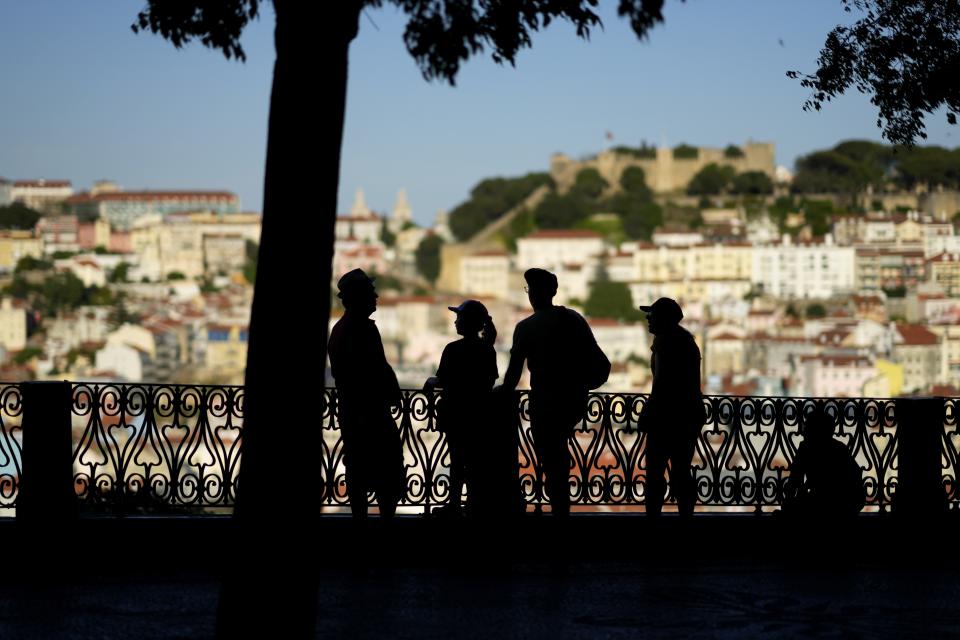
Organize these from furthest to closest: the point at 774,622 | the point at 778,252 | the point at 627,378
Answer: the point at 778,252 → the point at 627,378 → the point at 774,622

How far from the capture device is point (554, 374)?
5.82 metres

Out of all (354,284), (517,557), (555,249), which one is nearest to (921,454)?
(517,557)

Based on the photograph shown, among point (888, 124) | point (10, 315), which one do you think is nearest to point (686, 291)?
point (10, 315)

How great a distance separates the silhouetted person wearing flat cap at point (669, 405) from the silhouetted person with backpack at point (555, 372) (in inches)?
12.6

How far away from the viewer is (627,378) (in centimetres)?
10569

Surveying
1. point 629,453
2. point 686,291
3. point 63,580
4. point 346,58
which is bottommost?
point 63,580

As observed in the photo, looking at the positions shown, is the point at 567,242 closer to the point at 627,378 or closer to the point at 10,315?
the point at 627,378

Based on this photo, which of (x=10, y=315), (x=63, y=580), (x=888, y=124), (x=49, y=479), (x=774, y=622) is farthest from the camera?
(x=10, y=315)

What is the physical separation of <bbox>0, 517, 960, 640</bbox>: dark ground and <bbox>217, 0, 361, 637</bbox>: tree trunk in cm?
44

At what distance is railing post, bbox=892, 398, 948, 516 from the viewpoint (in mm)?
6438

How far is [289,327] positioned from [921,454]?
3431 mm

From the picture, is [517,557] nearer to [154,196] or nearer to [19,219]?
[19,219]

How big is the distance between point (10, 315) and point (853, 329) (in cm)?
6202

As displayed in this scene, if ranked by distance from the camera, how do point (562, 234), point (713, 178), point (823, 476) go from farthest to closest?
point (713, 178), point (562, 234), point (823, 476)
